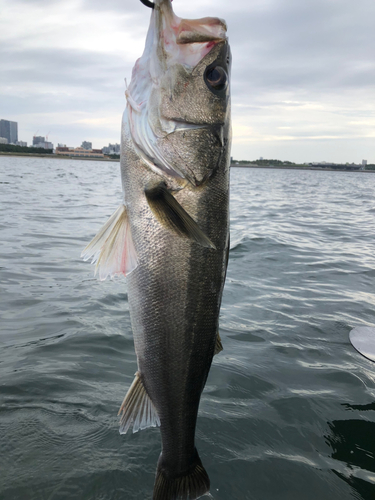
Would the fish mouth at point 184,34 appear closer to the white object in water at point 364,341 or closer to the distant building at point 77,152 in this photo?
the white object in water at point 364,341

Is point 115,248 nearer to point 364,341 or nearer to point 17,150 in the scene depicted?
point 364,341

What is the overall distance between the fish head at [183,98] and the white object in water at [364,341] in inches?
143

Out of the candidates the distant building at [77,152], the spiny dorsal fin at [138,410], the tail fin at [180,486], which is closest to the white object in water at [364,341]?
the tail fin at [180,486]

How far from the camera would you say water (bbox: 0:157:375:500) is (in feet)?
10.1

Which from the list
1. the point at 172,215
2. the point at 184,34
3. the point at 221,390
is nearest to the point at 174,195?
the point at 172,215

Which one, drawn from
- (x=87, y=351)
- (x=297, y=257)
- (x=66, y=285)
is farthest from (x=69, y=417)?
(x=297, y=257)

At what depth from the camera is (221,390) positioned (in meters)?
4.28

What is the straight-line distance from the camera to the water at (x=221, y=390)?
3.08 metres

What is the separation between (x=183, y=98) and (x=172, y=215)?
2.11 ft

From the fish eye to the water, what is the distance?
284 cm

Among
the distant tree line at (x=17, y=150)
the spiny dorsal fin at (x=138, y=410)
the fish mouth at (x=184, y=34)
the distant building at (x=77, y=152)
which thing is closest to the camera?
A: the fish mouth at (x=184, y=34)

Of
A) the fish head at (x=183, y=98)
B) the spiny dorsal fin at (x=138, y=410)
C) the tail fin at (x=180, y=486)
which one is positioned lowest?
the tail fin at (x=180, y=486)

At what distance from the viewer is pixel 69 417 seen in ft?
11.9

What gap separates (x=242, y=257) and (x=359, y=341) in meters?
Answer: 5.15
